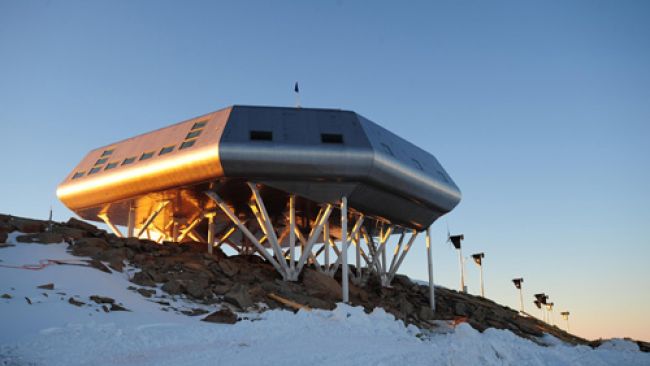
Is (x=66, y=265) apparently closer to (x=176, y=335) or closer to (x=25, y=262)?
(x=25, y=262)

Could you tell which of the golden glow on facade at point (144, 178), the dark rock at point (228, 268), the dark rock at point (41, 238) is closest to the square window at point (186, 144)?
the golden glow on facade at point (144, 178)

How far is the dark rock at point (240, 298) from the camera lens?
89.2 feet

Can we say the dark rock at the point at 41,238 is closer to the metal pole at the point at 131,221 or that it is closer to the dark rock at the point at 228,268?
the dark rock at the point at 228,268

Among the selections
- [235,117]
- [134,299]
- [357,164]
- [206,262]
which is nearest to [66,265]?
[134,299]

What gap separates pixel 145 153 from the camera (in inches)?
1503

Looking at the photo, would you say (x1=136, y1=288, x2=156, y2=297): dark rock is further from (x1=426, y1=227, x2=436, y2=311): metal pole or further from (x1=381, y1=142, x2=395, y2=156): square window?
(x1=426, y1=227, x2=436, y2=311): metal pole

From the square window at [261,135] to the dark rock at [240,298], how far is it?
923cm

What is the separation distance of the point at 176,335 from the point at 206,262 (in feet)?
→ 51.4

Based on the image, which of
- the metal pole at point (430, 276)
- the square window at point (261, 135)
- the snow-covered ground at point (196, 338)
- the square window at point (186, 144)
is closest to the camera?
the snow-covered ground at point (196, 338)

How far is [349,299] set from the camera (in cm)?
3691

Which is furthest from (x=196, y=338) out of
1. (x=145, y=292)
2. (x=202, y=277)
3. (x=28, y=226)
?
(x=28, y=226)

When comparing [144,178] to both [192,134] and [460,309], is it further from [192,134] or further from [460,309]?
[460,309]

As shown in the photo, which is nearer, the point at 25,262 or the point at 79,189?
the point at 25,262

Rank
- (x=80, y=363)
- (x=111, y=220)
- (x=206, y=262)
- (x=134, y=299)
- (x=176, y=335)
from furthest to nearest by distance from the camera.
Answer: (x=111, y=220)
(x=206, y=262)
(x=134, y=299)
(x=176, y=335)
(x=80, y=363)
